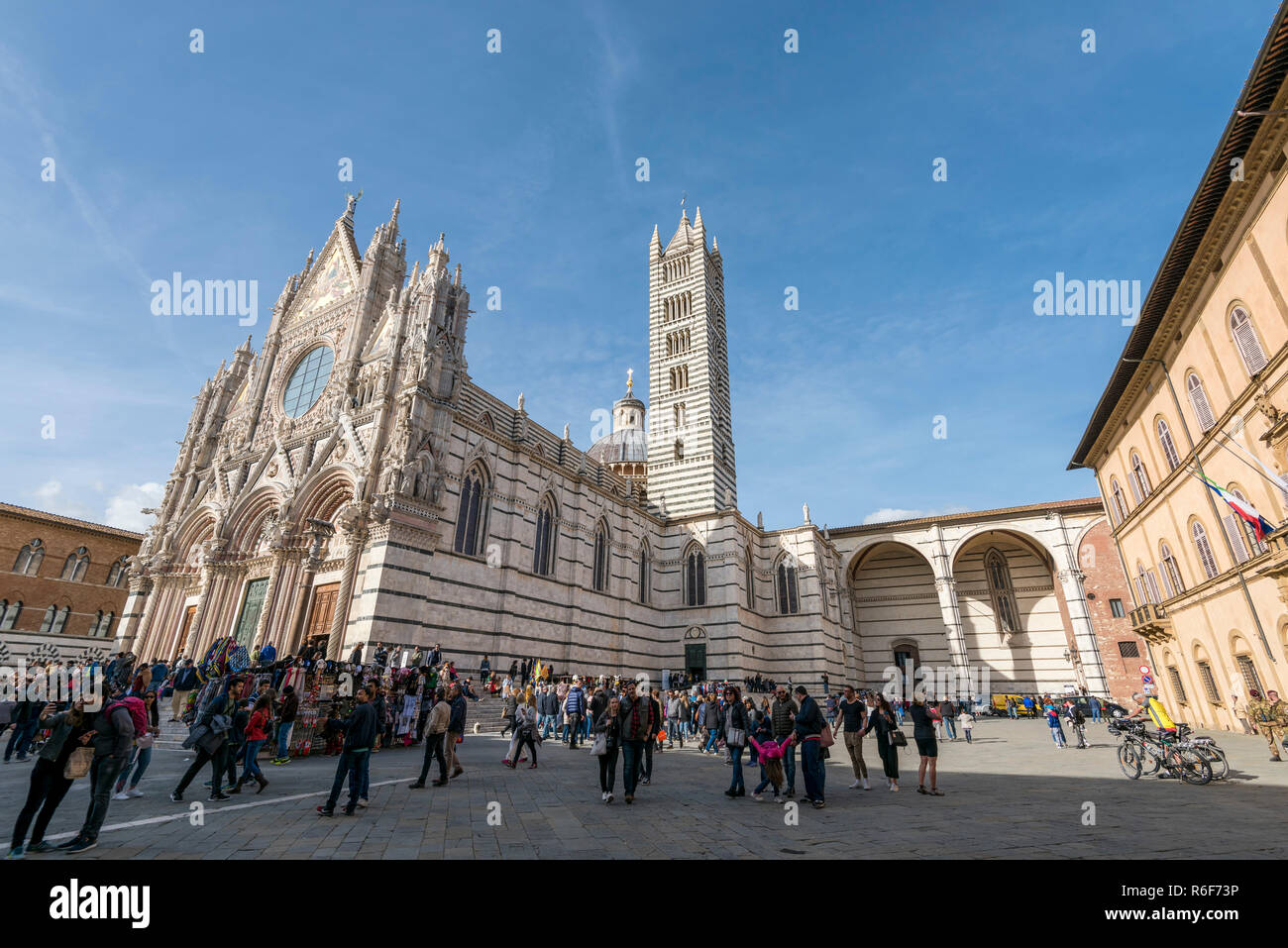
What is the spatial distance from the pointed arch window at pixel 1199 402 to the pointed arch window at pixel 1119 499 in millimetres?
8175

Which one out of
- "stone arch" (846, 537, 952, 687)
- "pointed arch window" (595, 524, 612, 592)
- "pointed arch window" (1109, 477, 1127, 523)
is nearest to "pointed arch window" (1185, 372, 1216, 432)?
"pointed arch window" (1109, 477, 1127, 523)

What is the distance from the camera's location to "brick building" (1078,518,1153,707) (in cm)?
3275

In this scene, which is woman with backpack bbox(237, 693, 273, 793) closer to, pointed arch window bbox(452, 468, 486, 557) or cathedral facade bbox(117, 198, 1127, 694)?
cathedral facade bbox(117, 198, 1127, 694)

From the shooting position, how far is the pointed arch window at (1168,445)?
1825cm

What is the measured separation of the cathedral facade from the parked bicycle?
18.1 metres

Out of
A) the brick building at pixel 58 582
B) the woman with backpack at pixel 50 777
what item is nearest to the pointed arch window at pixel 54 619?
the brick building at pixel 58 582

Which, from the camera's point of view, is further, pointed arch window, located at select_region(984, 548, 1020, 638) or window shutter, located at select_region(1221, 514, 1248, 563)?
pointed arch window, located at select_region(984, 548, 1020, 638)

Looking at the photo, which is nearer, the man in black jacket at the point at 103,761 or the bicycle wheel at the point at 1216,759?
the man in black jacket at the point at 103,761

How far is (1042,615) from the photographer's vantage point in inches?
1479

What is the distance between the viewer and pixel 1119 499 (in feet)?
78.9

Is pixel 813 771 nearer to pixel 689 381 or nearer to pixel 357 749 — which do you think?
pixel 357 749

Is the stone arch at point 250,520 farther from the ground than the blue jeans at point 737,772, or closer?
farther from the ground
